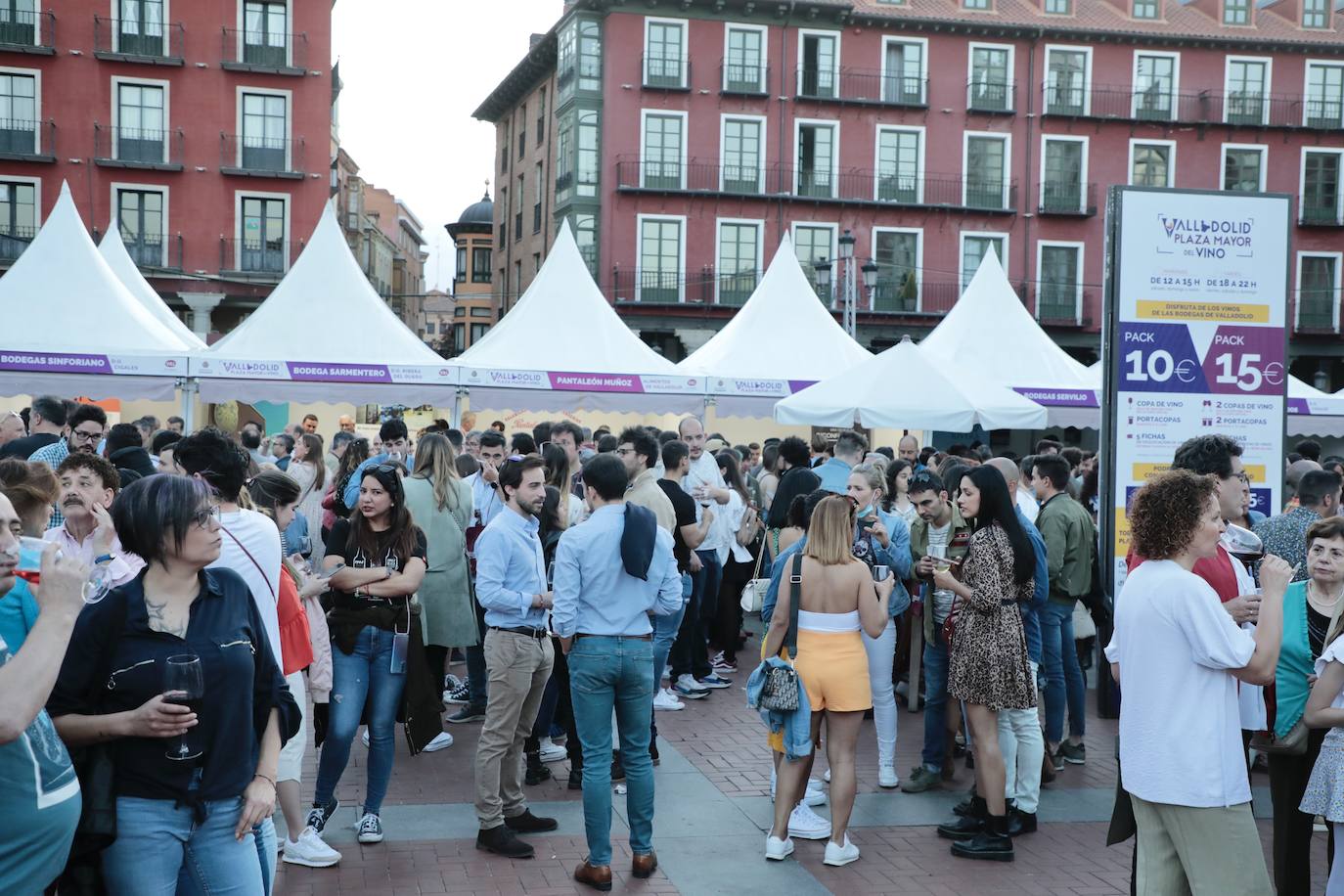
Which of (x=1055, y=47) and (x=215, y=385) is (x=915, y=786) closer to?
(x=215, y=385)

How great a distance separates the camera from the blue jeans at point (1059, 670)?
24.4 ft

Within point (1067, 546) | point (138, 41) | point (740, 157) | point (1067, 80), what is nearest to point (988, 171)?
point (1067, 80)

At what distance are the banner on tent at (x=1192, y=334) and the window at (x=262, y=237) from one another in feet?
98.5

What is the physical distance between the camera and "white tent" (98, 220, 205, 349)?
56.6 feet

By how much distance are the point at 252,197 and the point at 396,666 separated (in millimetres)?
31539

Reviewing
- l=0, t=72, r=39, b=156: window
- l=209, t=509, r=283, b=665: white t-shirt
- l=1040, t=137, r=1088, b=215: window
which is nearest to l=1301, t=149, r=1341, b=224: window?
l=1040, t=137, r=1088, b=215: window

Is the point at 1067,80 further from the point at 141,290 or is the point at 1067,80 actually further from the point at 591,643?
the point at 591,643

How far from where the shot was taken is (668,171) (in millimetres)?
37469

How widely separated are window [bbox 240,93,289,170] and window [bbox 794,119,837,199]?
15.3 meters

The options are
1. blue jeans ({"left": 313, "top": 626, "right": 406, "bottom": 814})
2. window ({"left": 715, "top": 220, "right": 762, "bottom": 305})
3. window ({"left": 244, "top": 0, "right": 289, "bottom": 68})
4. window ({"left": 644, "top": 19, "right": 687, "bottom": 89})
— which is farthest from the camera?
window ({"left": 715, "top": 220, "right": 762, "bottom": 305})

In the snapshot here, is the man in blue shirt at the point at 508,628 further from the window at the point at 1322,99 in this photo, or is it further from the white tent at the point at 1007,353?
the window at the point at 1322,99

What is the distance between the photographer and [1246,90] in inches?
1566

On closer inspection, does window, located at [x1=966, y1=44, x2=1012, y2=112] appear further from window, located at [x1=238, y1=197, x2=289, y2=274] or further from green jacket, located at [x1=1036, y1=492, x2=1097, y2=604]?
green jacket, located at [x1=1036, y1=492, x2=1097, y2=604]

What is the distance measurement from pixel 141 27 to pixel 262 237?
6.50 meters
